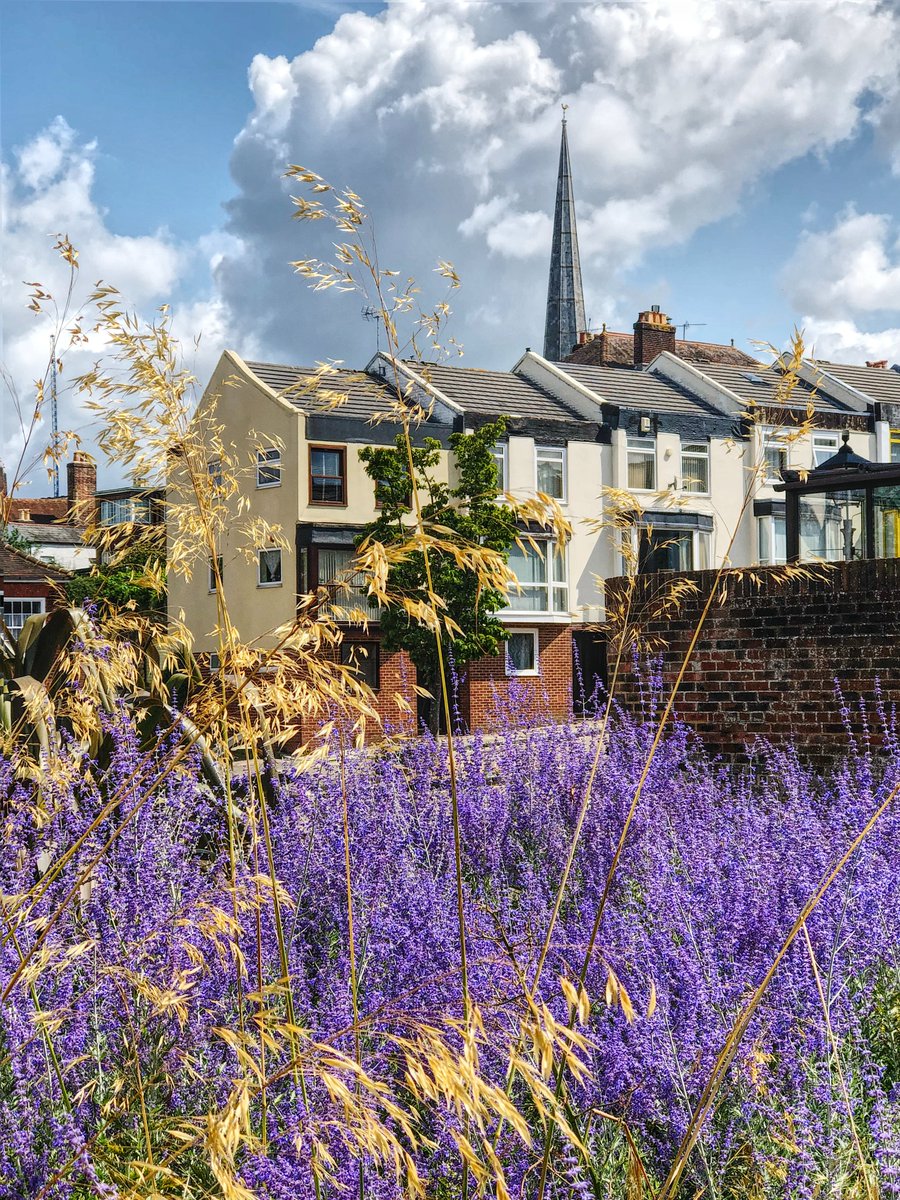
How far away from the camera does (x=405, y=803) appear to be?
5449mm

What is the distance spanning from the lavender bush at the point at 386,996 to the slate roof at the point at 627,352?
4422cm

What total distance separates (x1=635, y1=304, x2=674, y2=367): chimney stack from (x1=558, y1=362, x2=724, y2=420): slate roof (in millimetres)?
3011

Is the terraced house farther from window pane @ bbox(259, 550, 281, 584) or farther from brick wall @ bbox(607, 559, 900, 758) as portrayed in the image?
brick wall @ bbox(607, 559, 900, 758)

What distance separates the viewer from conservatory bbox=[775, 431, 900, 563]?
457 inches

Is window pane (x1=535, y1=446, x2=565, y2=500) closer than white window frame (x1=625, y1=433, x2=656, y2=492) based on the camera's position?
Yes

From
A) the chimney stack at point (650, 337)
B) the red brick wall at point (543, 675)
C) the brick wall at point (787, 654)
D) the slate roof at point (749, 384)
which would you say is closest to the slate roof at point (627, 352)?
the chimney stack at point (650, 337)

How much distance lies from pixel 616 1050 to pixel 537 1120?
0.30 metres

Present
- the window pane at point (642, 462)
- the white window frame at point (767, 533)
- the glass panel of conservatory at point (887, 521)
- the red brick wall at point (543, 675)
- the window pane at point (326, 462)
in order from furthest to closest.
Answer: the white window frame at point (767, 533), the window pane at point (642, 462), the window pane at point (326, 462), the red brick wall at point (543, 675), the glass panel of conservatory at point (887, 521)

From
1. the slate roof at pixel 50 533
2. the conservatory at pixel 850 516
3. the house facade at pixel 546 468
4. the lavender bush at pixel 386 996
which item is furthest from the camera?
the slate roof at pixel 50 533

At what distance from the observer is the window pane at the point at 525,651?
35938 mm

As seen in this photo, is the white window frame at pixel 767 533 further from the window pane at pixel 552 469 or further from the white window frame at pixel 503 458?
the white window frame at pixel 503 458

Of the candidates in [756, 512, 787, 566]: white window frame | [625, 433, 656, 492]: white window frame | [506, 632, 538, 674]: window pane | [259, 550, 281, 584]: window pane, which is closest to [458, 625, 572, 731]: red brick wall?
[506, 632, 538, 674]: window pane

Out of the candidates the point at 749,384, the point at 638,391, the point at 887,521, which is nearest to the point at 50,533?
the point at 638,391

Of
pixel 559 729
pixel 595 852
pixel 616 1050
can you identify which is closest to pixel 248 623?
pixel 559 729
